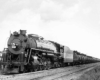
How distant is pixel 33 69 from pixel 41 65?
138cm

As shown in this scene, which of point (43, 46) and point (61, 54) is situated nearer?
point (43, 46)

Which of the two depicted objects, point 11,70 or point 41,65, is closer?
point 11,70

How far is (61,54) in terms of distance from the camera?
21969mm

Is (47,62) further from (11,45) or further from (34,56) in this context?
(11,45)

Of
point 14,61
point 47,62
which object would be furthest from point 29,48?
point 47,62

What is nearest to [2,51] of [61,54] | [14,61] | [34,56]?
[14,61]

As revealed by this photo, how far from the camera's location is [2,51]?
14828 millimetres

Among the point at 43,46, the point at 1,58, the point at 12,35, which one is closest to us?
the point at 1,58

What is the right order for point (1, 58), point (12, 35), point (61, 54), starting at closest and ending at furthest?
point (1, 58) < point (12, 35) < point (61, 54)

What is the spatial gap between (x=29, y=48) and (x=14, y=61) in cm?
168

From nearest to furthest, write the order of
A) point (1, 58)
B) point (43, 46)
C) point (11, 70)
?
point (11, 70)
point (1, 58)
point (43, 46)

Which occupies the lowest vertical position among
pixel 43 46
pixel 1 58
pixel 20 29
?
pixel 1 58

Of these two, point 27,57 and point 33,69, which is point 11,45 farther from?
point 33,69

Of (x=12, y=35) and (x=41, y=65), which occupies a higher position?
(x=12, y=35)
